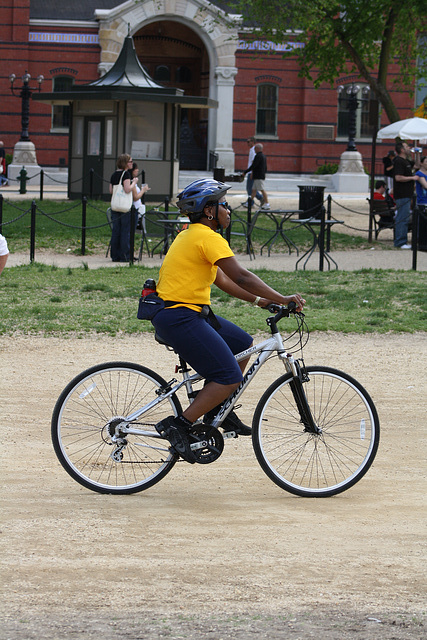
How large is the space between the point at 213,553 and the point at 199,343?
3.89 ft

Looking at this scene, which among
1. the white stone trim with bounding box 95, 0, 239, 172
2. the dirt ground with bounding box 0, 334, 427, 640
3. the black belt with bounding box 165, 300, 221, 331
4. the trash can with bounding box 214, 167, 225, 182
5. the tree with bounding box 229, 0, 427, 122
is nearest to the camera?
the dirt ground with bounding box 0, 334, 427, 640

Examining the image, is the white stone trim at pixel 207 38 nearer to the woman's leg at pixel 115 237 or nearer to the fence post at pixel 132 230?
the woman's leg at pixel 115 237

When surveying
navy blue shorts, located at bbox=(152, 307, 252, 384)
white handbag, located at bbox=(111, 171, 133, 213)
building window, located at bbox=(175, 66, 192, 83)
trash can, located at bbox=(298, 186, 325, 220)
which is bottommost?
navy blue shorts, located at bbox=(152, 307, 252, 384)

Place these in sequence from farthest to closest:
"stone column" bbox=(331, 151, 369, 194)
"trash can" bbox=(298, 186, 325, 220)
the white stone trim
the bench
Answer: the white stone trim < "stone column" bbox=(331, 151, 369, 194) < the bench < "trash can" bbox=(298, 186, 325, 220)

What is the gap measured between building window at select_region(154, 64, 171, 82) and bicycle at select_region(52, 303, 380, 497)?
130ft

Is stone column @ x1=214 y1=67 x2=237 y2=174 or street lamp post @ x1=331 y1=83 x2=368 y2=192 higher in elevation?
stone column @ x1=214 y1=67 x2=237 y2=174

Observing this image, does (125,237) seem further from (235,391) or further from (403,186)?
(235,391)

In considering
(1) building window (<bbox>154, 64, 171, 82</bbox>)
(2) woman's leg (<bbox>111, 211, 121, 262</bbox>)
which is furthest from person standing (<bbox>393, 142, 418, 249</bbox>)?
(1) building window (<bbox>154, 64, 171, 82</bbox>)

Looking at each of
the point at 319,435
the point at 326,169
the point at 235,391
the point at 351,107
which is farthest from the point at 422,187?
the point at 326,169

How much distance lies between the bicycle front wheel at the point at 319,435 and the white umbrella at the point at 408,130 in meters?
17.3

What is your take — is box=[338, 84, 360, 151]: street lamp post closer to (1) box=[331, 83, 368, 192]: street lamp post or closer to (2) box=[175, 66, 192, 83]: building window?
(1) box=[331, 83, 368, 192]: street lamp post

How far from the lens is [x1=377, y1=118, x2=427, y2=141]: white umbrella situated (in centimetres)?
2195

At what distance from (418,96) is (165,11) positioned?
39.7 feet

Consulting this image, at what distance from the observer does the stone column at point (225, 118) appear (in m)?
39.8
